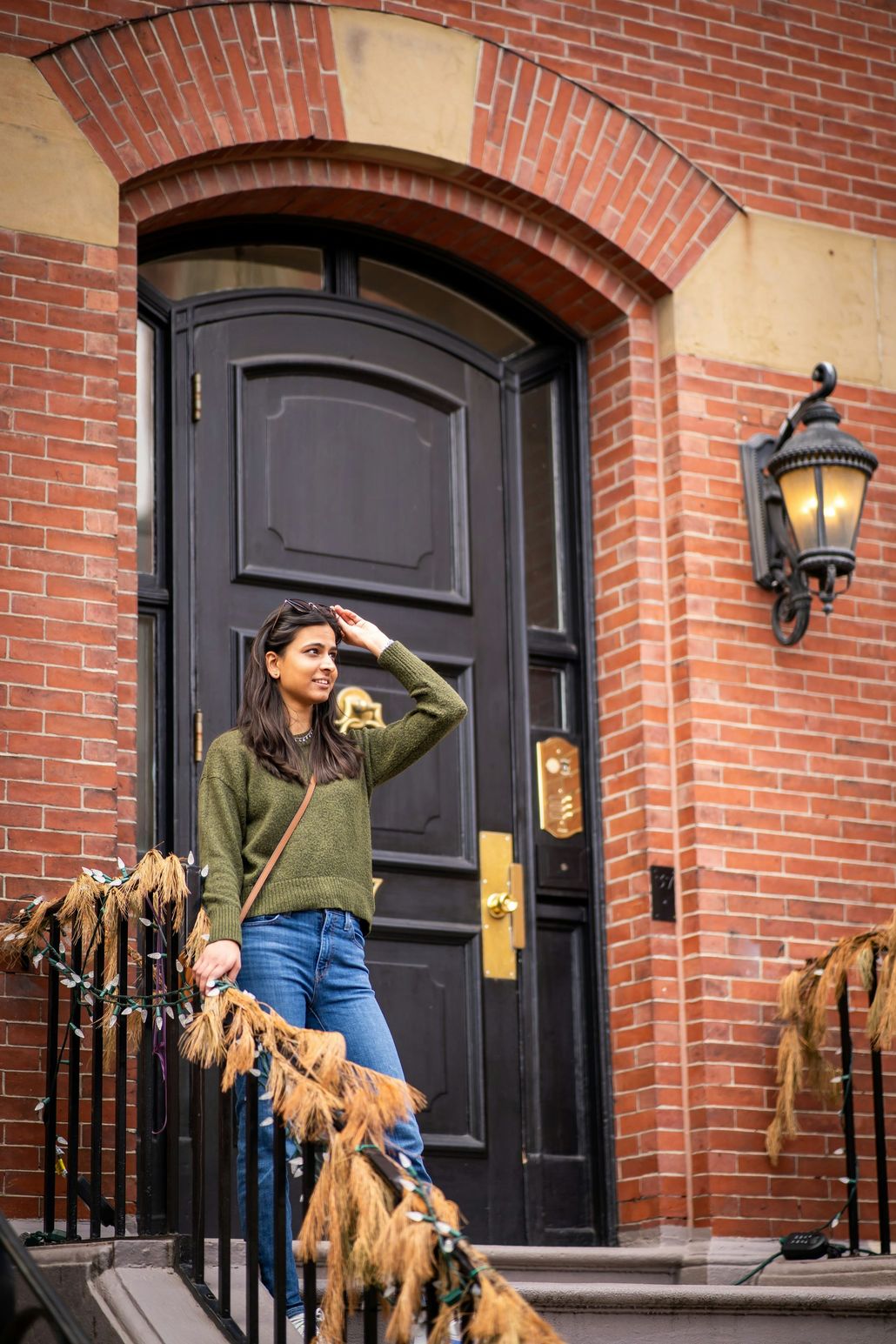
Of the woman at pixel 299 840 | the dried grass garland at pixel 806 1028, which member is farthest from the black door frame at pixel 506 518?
the woman at pixel 299 840

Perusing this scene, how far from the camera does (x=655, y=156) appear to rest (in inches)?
281

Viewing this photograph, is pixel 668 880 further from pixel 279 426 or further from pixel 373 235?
pixel 373 235

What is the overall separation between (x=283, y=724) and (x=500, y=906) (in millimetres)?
Result: 1939

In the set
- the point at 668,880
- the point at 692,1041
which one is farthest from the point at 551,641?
the point at 692,1041

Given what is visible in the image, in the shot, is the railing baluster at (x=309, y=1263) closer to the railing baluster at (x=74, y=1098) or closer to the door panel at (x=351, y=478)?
the railing baluster at (x=74, y=1098)

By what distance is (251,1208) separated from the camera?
13.7 feet

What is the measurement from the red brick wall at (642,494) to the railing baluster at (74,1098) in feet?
1.69

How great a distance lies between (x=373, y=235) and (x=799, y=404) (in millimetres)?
1672

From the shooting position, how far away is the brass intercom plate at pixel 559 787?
273 inches

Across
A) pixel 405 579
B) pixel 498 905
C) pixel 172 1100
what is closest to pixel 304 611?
pixel 172 1100

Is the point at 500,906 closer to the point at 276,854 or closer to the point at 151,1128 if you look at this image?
the point at 151,1128

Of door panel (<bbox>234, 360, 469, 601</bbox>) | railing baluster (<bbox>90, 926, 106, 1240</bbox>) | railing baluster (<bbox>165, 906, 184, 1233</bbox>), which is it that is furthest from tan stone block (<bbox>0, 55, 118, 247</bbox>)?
railing baluster (<bbox>165, 906, 184, 1233</bbox>)

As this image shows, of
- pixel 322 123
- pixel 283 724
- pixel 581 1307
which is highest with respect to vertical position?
pixel 322 123

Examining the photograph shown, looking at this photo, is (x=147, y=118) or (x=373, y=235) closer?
(x=147, y=118)
